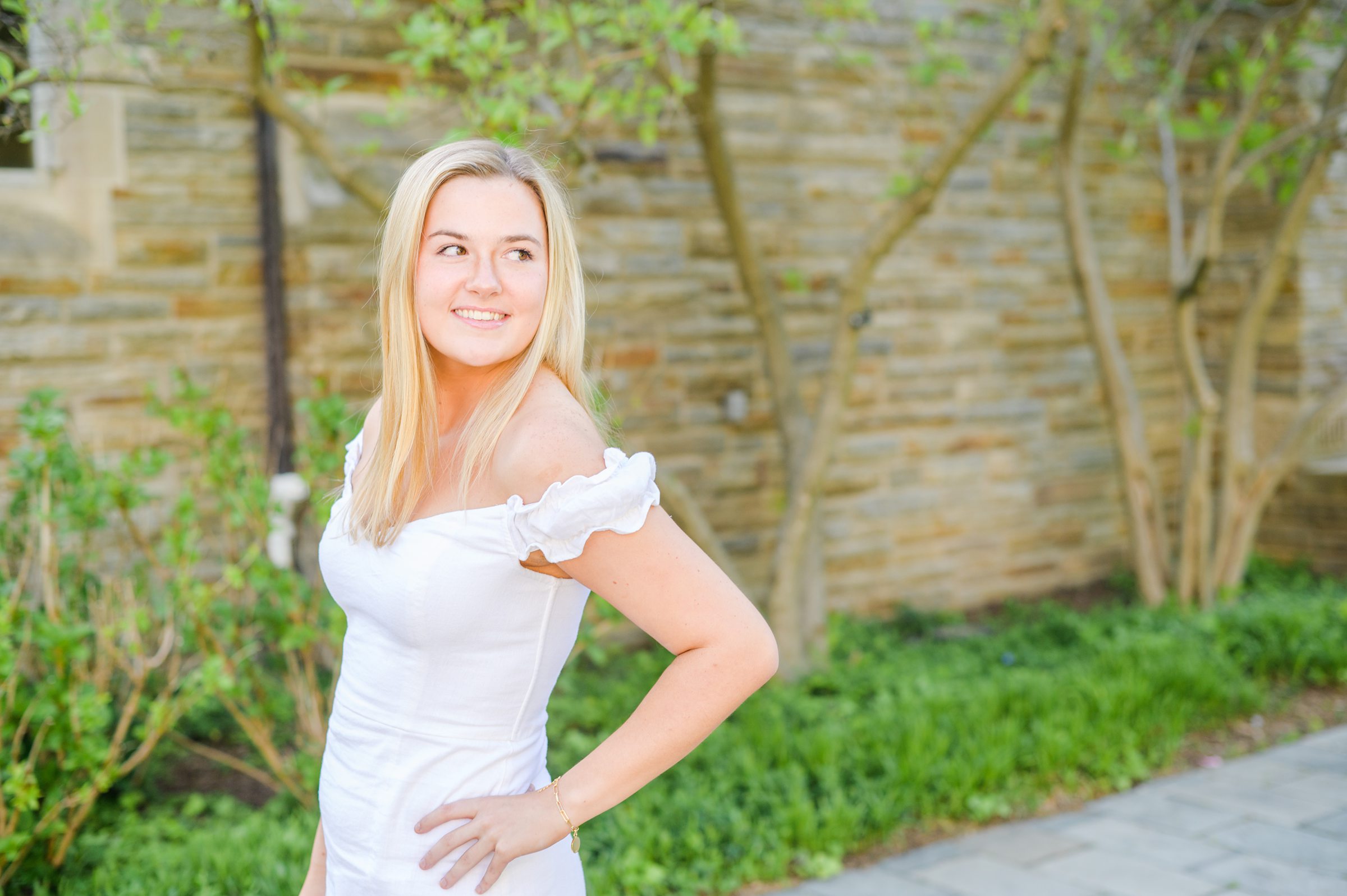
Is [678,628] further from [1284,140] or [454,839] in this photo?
[1284,140]

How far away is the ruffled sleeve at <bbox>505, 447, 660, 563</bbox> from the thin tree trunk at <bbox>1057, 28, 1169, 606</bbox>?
4949 mm

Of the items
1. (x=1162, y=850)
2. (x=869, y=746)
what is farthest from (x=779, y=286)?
(x=1162, y=850)

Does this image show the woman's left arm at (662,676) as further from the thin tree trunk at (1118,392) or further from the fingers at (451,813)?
the thin tree trunk at (1118,392)

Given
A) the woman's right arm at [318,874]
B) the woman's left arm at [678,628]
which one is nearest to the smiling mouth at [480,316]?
the woman's left arm at [678,628]

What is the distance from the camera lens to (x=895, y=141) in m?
6.12

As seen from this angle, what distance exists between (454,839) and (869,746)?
2.76 meters

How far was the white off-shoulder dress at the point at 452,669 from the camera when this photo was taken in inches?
52.4

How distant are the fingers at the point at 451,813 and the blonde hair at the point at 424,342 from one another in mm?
329

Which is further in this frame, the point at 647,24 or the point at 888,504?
the point at 888,504

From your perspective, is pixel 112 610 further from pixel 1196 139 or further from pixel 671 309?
pixel 1196 139

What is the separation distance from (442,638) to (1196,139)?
23.2 feet

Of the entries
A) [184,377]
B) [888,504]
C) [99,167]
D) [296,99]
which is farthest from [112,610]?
[888,504]

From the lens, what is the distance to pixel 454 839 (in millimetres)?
1393

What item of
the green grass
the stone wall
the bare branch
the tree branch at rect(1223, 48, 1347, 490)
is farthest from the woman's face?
the tree branch at rect(1223, 48, 1347, 490)
